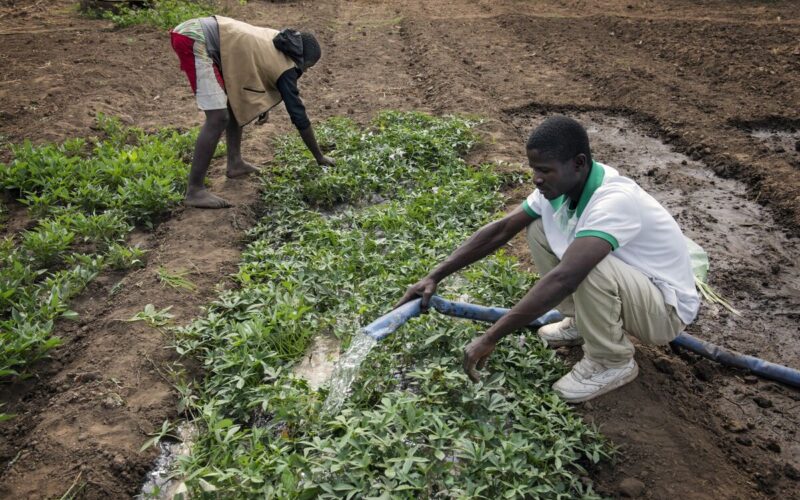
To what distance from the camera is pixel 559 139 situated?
8.06 feet

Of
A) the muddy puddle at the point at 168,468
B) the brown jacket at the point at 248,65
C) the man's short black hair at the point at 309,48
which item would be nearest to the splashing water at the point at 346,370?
the muddy puddle at the point at 168,468

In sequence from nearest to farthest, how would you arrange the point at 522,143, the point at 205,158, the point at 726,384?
1. the point at 726,384
2. the point at 205,158
3. the point at 522,143

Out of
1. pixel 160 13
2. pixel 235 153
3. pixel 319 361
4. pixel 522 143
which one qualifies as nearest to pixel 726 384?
pixel 319 361

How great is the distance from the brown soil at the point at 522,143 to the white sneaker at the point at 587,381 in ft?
→ 0.27

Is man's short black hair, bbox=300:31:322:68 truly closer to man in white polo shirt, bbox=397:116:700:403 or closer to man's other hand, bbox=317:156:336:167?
man's other hand, bbox=317:156:336:167

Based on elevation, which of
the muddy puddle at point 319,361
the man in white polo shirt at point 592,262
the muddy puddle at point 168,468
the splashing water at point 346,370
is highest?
the man in white polo shirt at point 592,262

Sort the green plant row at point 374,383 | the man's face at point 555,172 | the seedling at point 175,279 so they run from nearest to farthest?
the green plant row at point 374,383, the man's face at point 555,172, the seedling at point 175,279

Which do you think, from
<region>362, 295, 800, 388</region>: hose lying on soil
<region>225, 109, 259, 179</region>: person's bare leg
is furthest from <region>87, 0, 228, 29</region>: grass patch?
<region>362, 295, 800, 388</region>: hose lying on soil

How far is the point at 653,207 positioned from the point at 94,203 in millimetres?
3865

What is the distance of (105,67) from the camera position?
7.66m

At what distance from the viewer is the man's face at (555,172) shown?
2.49 metres

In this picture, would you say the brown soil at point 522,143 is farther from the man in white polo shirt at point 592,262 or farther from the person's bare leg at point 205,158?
the man in white polo shirt at point 592,262

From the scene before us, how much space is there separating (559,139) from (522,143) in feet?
11.1

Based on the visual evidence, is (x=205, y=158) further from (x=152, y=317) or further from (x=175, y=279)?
(x=152, y=317)
